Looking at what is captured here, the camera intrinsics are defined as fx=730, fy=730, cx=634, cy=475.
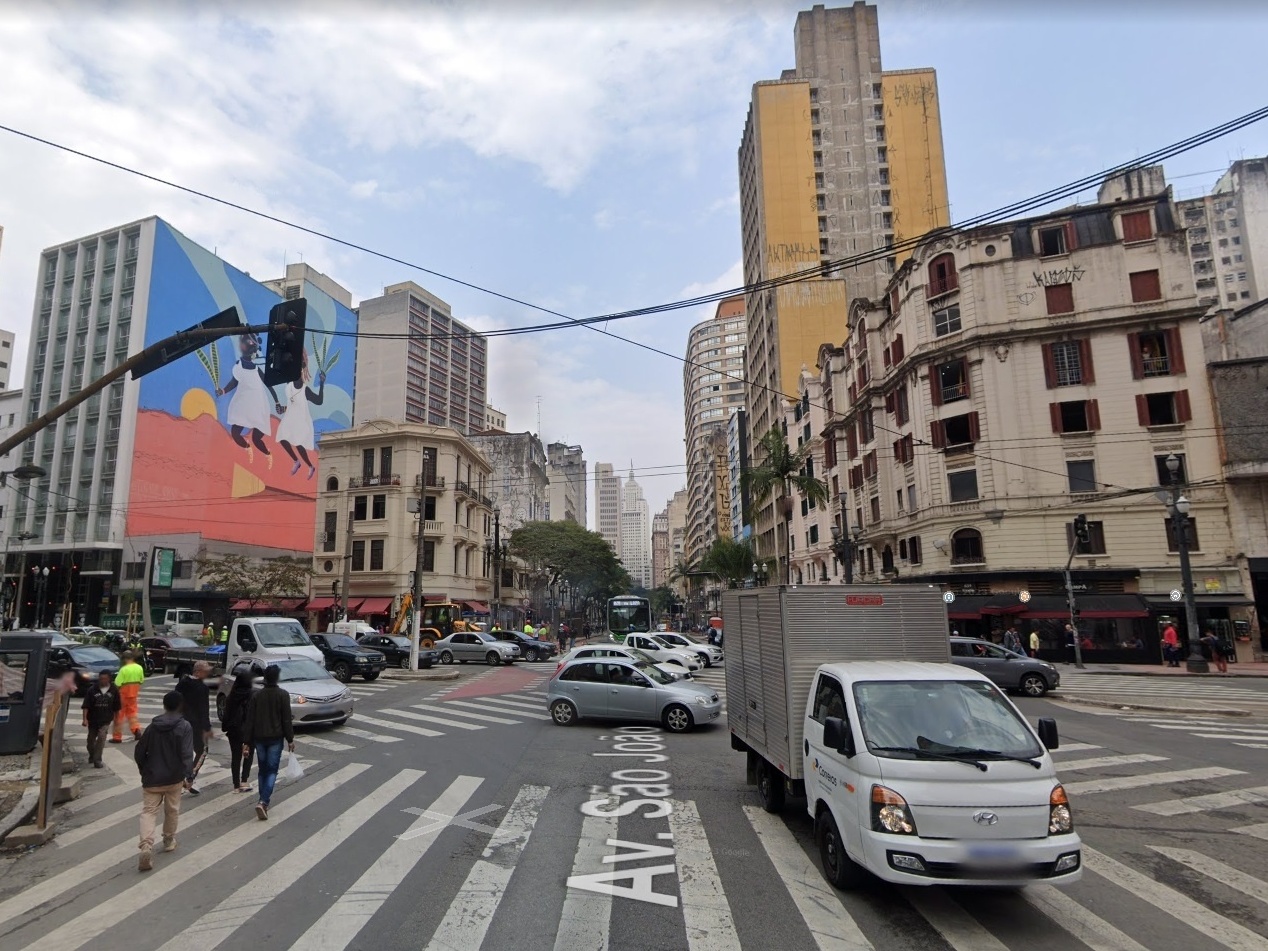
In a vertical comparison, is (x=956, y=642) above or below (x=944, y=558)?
below

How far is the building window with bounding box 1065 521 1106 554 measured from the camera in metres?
34.9

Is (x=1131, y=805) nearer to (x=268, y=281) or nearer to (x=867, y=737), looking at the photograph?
(x=867, y=737)

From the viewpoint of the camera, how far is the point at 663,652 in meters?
28.7

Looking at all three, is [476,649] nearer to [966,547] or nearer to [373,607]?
[373,607]

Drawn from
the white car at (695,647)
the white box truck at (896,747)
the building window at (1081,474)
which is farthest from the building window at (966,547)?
the white box truck at (896,747)

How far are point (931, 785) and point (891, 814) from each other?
1.25 feet

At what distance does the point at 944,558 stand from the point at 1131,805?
97.1 feet

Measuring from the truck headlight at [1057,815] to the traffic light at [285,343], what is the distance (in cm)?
958

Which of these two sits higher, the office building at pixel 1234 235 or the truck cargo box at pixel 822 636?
the office building at pixel 1234 235

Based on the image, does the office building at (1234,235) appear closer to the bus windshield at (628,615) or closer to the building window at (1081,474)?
the building window at (1081,474)

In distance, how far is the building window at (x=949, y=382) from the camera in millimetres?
37969

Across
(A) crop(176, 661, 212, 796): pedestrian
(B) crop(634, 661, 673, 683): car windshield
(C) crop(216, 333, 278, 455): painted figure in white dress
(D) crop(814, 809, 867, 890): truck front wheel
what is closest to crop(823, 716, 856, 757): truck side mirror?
(D) crop(814, 809, 867, 890): truck front wheel

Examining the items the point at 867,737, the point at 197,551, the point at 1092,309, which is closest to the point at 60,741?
the point at 867,737

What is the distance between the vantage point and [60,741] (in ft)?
29.8
